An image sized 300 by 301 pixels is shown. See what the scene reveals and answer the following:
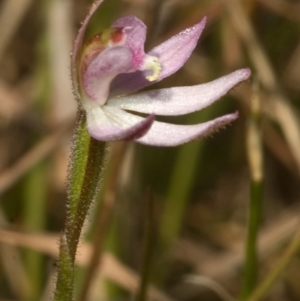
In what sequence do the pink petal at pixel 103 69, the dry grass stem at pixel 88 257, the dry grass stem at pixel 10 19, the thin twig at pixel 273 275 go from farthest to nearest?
1. the dry grass stem at pixel 10 19
2. the dry grass stem at pixel 88 257
3. the thin twig at pixel 273 275
4. the pink petal at pixel 103 69

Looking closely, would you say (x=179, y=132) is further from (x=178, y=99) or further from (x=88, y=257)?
(x=88, y=257)

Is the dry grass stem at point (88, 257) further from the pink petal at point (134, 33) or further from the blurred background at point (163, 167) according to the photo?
the pink petal at point (134, 33)

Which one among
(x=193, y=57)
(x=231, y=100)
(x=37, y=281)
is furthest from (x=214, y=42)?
(x=37, y=281)

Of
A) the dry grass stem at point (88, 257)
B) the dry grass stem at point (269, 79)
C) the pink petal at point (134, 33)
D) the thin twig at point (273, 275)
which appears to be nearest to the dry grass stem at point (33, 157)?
the dry grass stem at point (88, 257)

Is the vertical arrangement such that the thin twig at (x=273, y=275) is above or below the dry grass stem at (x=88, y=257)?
below

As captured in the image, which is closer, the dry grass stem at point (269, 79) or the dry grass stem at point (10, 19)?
the dry grass stem at point (269, 79)

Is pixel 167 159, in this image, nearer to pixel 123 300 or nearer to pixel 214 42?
pixel 214 42
